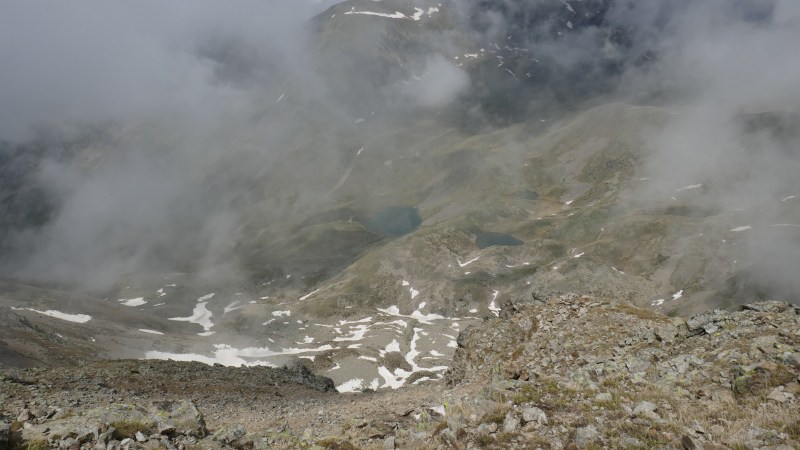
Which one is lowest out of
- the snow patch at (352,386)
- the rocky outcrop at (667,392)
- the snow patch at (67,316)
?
the snow patch at (352,386)

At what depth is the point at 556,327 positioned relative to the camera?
114ft

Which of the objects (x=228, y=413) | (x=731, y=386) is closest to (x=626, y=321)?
(x=731, y=386)

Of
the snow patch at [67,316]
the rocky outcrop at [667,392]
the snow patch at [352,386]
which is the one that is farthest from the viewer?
the snow patch at [67,316]

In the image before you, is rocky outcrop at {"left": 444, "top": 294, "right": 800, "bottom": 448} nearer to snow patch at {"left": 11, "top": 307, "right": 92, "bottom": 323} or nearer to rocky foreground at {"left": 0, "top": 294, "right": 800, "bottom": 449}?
rocky foreground at {"left": 0, "top": 294, "right": 800, "bottom": 449}

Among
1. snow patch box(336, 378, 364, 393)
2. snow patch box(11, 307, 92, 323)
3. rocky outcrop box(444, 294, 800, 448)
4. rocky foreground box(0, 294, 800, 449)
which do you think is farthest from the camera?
snow patch box(11, 307, 92, 323)

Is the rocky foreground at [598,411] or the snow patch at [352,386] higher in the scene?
the rocky foreground at [598,411]

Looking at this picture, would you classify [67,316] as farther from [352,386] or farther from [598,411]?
[598,411]

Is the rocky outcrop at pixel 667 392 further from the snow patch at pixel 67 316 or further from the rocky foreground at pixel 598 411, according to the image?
the snow patch at pixel 67 316

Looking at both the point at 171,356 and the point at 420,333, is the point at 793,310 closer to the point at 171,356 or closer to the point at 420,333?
the point at 171,356

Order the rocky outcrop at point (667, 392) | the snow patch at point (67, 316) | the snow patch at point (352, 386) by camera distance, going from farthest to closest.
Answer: the snow patch at point (67, 316), the snow patch at point (352, 386), the rocky outcrop at point (667, 392)

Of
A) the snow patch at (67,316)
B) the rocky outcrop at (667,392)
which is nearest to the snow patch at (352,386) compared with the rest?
the snow patch at (67,316)

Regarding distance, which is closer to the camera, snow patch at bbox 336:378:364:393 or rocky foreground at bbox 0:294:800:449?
rocky foreground at bbox 0:294:800:449

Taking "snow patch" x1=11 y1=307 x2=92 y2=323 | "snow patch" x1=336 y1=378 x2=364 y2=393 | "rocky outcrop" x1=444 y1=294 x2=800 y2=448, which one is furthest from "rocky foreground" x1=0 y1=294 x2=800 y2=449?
"snow patch" x1=11 y1=307 x2=92 y2=323

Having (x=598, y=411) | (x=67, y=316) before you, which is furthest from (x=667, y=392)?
(x=67, y=316)
